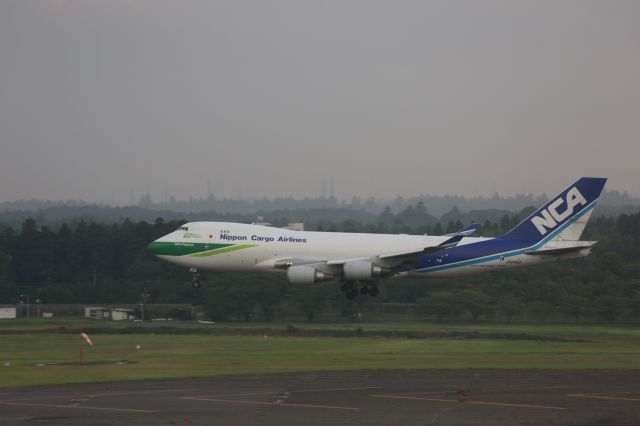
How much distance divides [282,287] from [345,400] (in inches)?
2156

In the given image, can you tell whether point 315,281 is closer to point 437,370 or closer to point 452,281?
point 437,370

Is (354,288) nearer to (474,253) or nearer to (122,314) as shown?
(474,253)

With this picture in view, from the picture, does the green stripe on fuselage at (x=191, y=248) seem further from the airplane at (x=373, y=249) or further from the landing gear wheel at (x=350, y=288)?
the landing gear wheel at (x=350, y=288)

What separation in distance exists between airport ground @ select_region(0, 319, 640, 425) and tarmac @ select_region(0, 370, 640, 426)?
6 cm

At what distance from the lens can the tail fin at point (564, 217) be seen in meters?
68.1

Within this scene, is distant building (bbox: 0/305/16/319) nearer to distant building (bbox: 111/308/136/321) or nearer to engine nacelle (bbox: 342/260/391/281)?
distant building (bbox: 111/308/136/321)

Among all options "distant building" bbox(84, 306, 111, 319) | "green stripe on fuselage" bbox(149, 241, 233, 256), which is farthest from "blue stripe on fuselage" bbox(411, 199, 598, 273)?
"distant building" bbox(84, 306, 111, 319)

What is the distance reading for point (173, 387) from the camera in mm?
41000

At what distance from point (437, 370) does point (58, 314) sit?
5714cm

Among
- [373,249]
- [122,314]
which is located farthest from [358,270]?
[122,314]

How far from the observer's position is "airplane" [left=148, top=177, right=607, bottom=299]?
64938 mm

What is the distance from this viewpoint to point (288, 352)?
5703 centimetres

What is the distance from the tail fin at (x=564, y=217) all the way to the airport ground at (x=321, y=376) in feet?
23.2

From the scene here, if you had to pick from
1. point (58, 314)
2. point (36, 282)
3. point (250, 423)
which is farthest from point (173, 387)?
point (36, 282)
